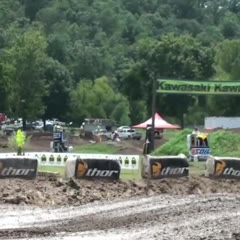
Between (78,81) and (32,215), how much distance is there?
125218 millimetres

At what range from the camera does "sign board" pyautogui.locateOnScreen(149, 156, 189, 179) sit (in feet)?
89.0

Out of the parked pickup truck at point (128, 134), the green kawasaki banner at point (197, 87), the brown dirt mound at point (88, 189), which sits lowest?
the parked pickup truck at point (128, 134)

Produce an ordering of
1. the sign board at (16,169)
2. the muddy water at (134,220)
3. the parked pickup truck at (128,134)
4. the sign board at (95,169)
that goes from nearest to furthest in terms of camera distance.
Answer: the muddy water at (134,220) < the sign board at (16,169) < the sign board at (95,169) < the parked pickup truck at (128,134)

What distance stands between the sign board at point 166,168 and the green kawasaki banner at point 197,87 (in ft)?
45.2

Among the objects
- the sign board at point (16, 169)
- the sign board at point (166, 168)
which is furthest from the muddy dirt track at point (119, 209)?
the sign board at point (166, 168)

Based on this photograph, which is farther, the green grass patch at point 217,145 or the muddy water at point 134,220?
the green grass patch at point 217,145

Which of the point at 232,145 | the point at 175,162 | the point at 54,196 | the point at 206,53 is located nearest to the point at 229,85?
the point at 232,145

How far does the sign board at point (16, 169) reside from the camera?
26.2 metres

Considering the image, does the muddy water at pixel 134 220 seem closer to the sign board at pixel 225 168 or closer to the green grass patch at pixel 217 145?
the sign board at pixel 225 168

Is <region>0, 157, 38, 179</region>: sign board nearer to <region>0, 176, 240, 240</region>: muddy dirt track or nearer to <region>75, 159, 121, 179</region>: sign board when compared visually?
<region>0, 176, 240, 240</region>: muddy dirt track

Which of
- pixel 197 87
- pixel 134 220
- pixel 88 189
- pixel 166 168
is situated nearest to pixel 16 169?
pixel 88 189

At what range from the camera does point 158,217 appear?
17391 millimetres

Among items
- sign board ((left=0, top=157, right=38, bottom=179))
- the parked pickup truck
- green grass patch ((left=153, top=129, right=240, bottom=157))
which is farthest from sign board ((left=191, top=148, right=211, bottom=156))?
the parked pickup truck

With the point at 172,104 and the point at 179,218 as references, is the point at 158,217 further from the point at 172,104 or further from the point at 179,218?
the point at 172,104
